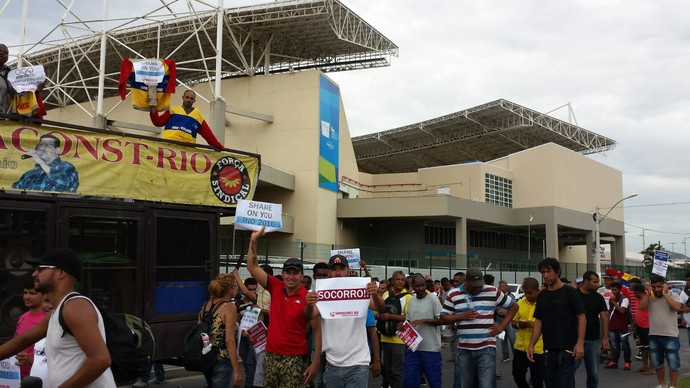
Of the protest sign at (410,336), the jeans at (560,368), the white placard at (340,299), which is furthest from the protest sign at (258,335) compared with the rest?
the jeans at (560,368)

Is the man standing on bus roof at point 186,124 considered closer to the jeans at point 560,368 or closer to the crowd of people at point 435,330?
the crowd of people at point 435,330

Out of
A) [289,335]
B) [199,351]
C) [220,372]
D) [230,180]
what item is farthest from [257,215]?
[289,335]

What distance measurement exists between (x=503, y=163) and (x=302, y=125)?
25890mm

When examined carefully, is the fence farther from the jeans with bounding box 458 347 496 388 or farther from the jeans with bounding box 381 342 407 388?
the jeans with bounding box 458 347 496 388

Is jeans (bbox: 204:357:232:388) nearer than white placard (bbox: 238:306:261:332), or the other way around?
jeans (bbox: 204:357:232:388)

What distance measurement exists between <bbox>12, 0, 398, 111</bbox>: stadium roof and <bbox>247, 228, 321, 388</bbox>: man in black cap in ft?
121

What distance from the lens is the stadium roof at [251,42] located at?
44344 mm

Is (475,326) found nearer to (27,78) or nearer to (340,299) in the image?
(340,299)

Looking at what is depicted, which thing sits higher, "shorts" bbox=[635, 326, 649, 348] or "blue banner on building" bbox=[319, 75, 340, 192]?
"blue banner on building" bbox=[319, 75, 340, 192]

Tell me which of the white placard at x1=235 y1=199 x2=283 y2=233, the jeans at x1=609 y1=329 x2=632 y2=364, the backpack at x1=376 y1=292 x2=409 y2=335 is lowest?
the jeans at x1=609 y1=329 x2=632 y2=364

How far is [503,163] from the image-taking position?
6419cm

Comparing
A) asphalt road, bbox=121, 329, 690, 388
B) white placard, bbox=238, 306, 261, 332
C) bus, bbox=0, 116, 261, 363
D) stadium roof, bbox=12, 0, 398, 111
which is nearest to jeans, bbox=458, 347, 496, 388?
white placard, bbox=238, 306, 261, 332

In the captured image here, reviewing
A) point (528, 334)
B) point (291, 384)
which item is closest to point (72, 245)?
point (291, 384)

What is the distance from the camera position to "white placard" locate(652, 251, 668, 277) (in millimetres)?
13291
